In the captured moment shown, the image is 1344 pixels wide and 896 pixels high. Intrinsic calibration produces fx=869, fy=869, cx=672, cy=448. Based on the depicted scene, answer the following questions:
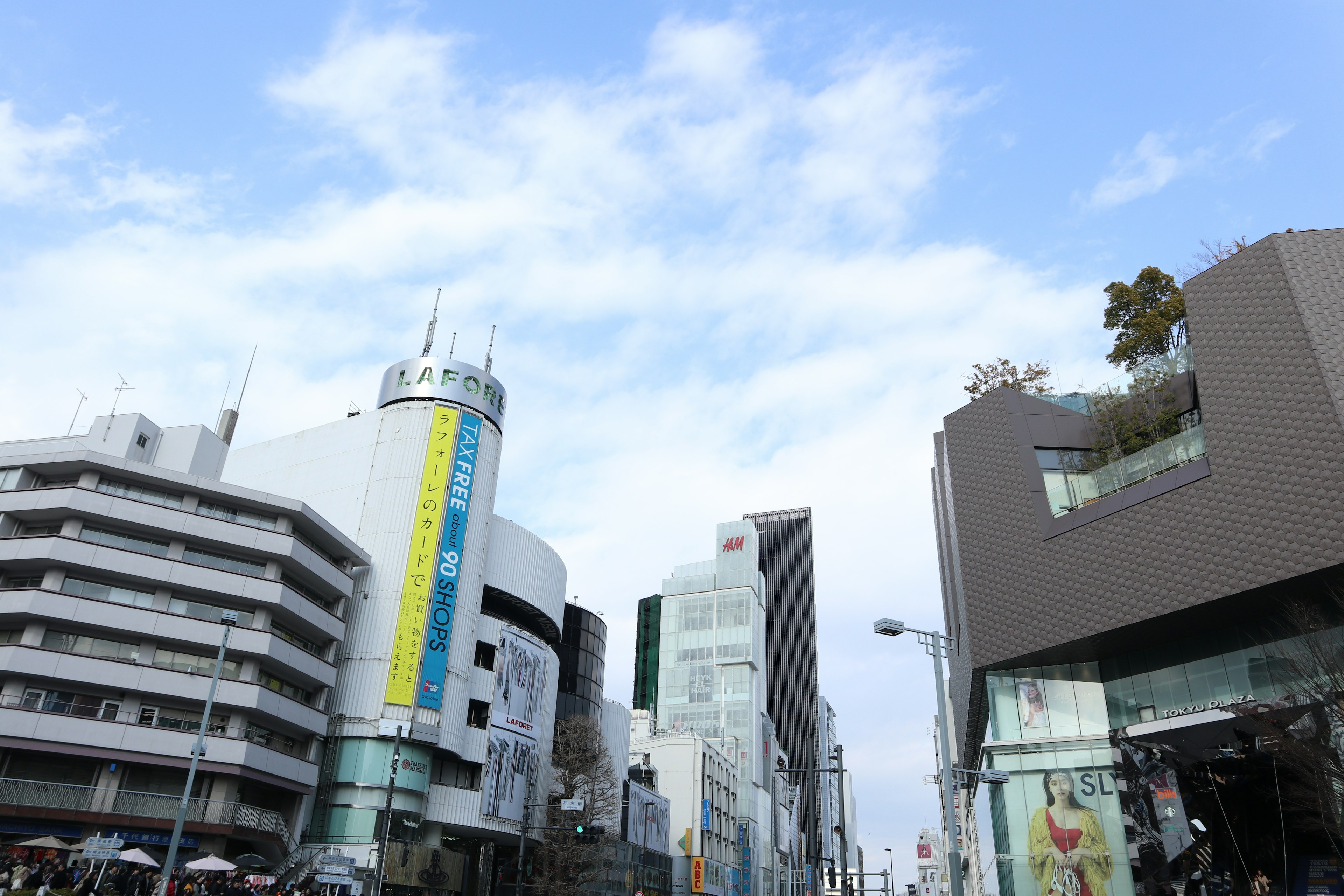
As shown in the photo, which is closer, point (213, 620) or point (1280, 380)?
point (1280, 380)

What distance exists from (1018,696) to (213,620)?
3980 cm

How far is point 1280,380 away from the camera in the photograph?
31.5 m

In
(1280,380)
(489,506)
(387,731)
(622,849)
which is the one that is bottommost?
(622,849)

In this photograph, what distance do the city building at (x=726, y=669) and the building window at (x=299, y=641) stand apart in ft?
225

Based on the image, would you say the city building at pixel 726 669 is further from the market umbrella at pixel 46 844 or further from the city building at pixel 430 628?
the market umbrella at pixel 46 844

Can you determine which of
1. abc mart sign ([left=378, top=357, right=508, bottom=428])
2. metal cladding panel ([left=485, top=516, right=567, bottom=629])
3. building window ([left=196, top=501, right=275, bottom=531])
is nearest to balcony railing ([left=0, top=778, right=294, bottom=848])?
building window ([left=196, top=501, right=275, bottom=531])

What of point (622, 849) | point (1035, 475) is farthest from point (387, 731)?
point (1035, 475)

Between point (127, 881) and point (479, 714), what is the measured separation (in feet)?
82.5

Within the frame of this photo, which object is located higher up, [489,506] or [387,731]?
[489,506]

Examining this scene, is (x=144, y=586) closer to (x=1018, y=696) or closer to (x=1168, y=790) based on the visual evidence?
(x=1018, y=696)

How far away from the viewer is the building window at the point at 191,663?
43438 mm

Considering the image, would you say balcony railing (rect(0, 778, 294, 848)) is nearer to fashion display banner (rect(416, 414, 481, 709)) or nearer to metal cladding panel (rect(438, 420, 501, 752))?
fashion display banner (rect(416, 414, 481, 709))

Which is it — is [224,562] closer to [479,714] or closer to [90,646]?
[90,646]

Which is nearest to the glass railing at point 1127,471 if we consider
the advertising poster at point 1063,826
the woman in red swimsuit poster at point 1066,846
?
the advertising poster at point 1063,826
